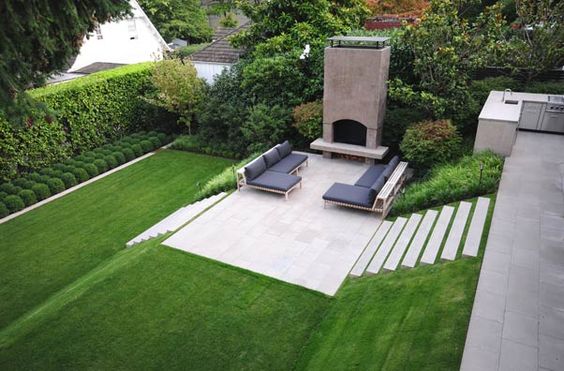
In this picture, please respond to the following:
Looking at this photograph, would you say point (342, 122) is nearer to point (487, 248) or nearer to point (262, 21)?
point (262, 21)

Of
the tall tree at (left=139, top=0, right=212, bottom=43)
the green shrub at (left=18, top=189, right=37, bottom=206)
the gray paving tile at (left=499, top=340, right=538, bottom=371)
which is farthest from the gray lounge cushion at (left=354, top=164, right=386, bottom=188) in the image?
the tall tree at (left=139, top=0, right=212, bottom=43)

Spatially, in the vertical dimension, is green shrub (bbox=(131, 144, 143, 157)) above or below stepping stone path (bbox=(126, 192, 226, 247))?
above

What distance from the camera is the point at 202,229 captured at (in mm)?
11969

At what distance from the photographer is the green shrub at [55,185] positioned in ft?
52.3

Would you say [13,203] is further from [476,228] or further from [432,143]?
[476,228]

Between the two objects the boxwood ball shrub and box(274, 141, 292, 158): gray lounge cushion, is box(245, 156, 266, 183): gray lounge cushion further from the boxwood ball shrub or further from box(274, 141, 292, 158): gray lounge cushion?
the boxwood ball shrub

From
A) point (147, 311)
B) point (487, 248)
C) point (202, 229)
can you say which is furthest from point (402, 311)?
point (202, 229)

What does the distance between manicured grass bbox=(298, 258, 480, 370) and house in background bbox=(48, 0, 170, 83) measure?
20.3 m

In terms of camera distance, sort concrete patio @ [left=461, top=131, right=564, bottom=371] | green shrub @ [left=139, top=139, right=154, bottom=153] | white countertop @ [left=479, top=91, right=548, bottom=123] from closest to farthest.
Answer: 1. concrete patio @ [left=461, top=131, right=564, bottom=371]
2. white countertop @ [left=479, top=91, right=548, bottom=123]
3. green shrub @ [left=139, top=139, right=154, bottom=153]

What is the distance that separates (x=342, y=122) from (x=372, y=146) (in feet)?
4.95

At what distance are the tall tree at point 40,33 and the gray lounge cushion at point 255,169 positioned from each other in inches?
281

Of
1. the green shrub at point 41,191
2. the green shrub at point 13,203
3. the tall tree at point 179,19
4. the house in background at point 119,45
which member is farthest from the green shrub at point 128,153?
the tall tree at point 179,19

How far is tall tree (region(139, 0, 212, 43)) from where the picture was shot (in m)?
35.6

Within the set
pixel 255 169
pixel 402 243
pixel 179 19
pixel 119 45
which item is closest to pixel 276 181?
pixel 255 169
